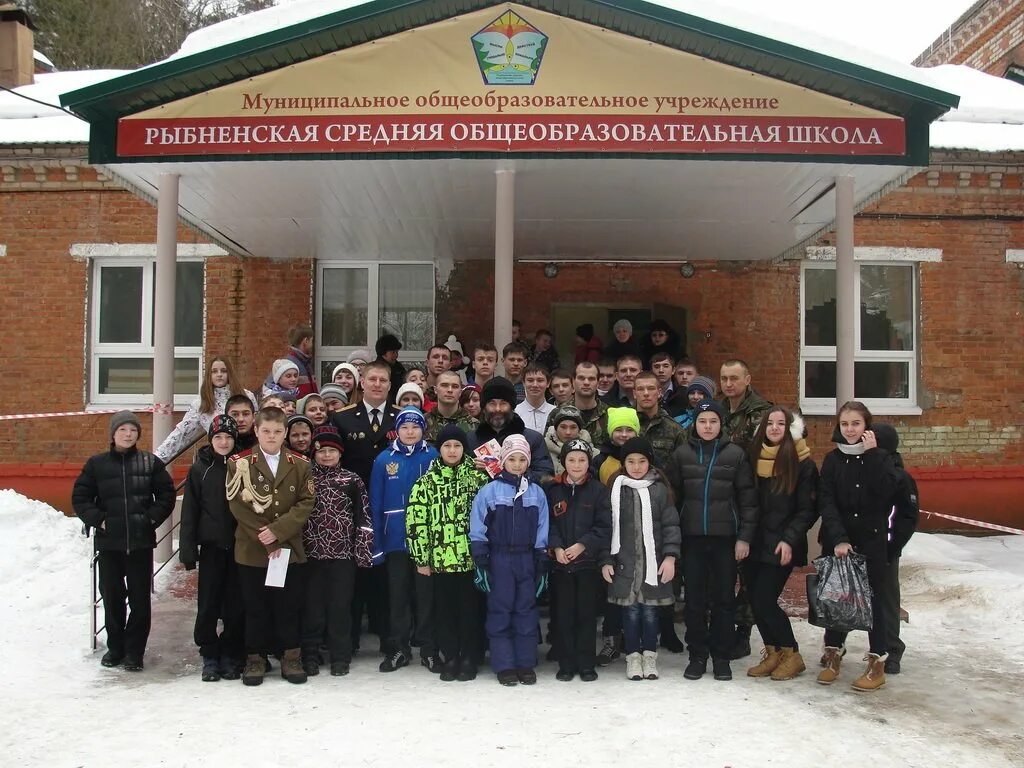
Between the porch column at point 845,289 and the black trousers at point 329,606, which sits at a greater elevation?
the porch column at point 845,289

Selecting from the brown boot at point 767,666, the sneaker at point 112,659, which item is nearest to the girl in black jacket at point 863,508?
the brown boot at point 767,666

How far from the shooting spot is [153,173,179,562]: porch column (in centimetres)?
719

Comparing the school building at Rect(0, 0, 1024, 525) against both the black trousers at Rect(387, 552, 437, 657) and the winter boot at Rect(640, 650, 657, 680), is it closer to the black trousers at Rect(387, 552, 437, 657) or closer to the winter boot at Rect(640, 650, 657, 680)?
the black trousers at Rect(387, 552, 437, 657)

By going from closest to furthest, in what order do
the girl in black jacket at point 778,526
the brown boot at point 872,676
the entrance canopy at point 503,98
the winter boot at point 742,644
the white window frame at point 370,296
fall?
the brown boot at point 872,676
the girl in black jacket at point 778,526
the winter boot at point 742,644
the entrance canopy at point 503,98
the white window frame at point 370,296

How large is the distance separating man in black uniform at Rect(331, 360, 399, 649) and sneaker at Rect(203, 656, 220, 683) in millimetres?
862

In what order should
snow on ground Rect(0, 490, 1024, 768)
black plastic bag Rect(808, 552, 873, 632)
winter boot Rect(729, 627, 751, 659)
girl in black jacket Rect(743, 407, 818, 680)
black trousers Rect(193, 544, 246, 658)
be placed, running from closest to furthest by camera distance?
snow on ground Rect(0, 490, 1024, 768)
black plastic bag Rect(808, 552, 873, 632)
girl in black jacket Rect(743, 407, 818, 680)
black trousers Rect(193, 544, 246, 658)
winter boot Rect(729, 627, 751, 659)

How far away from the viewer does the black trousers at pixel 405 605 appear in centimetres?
532

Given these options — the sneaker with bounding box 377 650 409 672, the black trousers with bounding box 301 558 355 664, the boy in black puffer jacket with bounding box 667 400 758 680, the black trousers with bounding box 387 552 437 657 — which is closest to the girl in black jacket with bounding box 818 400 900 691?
the boy in black puffer jacket with bounding box 667 400 758 680

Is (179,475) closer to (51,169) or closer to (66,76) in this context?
(51,169)

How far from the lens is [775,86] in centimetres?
663

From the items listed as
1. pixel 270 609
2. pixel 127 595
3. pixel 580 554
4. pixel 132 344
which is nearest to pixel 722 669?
pixel 580 554

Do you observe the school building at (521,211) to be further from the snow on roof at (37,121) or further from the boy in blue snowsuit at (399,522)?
the boy in blue snowsuit at (399,522)

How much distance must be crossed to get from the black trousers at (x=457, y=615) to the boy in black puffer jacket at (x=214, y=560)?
1.21m

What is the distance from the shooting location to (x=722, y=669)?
5.18 m
